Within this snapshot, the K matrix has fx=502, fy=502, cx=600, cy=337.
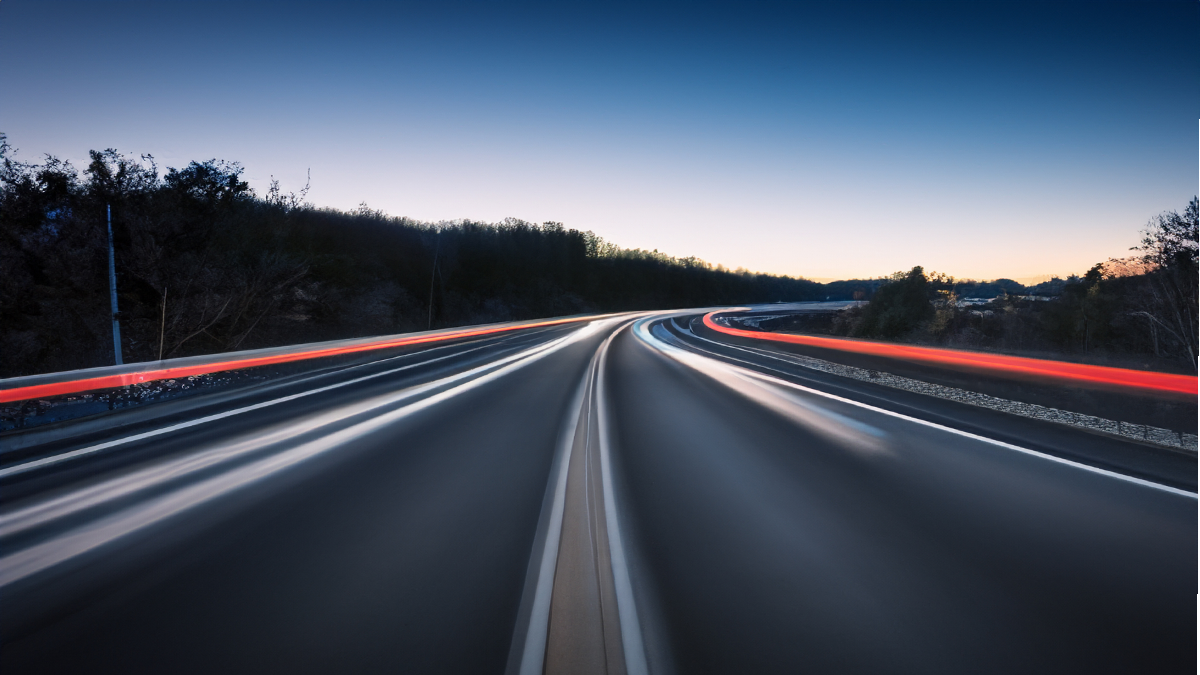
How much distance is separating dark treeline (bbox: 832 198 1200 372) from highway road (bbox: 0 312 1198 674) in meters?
22.2

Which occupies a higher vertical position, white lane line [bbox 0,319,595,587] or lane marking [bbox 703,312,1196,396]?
lane marking [bbox 703,312,1196,396]

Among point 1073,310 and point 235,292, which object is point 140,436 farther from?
point 1073,310

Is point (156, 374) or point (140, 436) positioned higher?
point (156, 374)

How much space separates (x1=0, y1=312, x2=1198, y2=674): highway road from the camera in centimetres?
239

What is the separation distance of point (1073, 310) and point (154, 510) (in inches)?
1802

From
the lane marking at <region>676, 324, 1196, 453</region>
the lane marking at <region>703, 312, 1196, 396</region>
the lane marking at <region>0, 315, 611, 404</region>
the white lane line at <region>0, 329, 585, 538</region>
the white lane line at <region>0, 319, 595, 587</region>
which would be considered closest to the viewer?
the white lane line at <region>0, 319, 595, 587</region>

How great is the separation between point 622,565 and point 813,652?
47.1 inches

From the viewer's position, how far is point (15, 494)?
4.16m

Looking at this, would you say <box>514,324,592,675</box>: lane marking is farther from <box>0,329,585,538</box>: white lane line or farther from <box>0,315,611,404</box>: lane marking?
<box>0,315,611,404</box>: lane marking

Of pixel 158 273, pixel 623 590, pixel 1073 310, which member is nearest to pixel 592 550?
pixel 623 590

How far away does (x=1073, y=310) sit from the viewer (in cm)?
3334

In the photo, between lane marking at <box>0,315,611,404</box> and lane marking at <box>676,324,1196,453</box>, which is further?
lane marking at <box>0,315,611,404</box>

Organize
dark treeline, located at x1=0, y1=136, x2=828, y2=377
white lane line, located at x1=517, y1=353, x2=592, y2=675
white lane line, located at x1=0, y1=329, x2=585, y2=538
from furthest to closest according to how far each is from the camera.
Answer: dark treeline, located at x1=0, y1=136, x2=828, y2=377 < white lane line, located at x1=0, y1=329, x2=585, y2=538 < white lane line, located at x1=517, y1=353, x2=592, y2=675

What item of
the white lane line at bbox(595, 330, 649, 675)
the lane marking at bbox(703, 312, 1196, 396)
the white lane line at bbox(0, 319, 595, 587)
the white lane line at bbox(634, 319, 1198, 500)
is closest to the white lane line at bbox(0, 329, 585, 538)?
the white lane line at bbox(0, 319, 595, 587)
